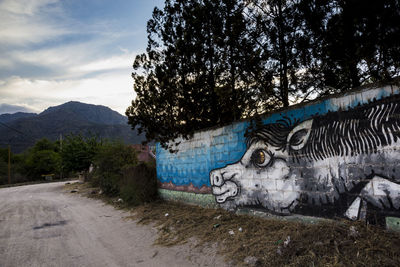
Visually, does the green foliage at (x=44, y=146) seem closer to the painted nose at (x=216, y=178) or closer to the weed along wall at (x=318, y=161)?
the painted nose at (x=216, y=178)

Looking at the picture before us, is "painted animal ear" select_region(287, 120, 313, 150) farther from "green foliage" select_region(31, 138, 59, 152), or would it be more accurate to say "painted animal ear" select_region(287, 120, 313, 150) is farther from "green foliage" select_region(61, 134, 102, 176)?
"green foliage" select_region(31, 138, 59, 152)

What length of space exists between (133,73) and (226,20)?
402cm

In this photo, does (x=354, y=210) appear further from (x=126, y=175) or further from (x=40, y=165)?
(x=40, y=165)

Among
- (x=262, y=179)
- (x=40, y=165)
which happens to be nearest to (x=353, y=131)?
(x=262, y=179)

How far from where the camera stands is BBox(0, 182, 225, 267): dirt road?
4324 mm

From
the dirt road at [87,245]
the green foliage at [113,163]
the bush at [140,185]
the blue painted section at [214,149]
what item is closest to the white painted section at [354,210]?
the blue painted section at [214,149]

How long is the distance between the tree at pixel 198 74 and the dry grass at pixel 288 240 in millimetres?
2424

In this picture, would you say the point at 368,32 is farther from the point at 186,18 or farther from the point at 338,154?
the point at 186,18

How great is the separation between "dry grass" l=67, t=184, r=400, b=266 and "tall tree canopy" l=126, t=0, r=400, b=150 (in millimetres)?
2140

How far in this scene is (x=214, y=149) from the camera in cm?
682

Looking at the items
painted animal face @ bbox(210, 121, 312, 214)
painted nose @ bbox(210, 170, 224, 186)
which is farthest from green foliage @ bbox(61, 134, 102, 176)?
painted animal face @ bbox(210, 121, 312, 214)

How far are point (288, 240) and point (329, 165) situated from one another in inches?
52.5

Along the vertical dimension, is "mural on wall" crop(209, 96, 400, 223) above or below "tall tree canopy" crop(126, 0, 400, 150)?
below

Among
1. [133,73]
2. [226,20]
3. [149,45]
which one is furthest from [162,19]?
[226,20]
